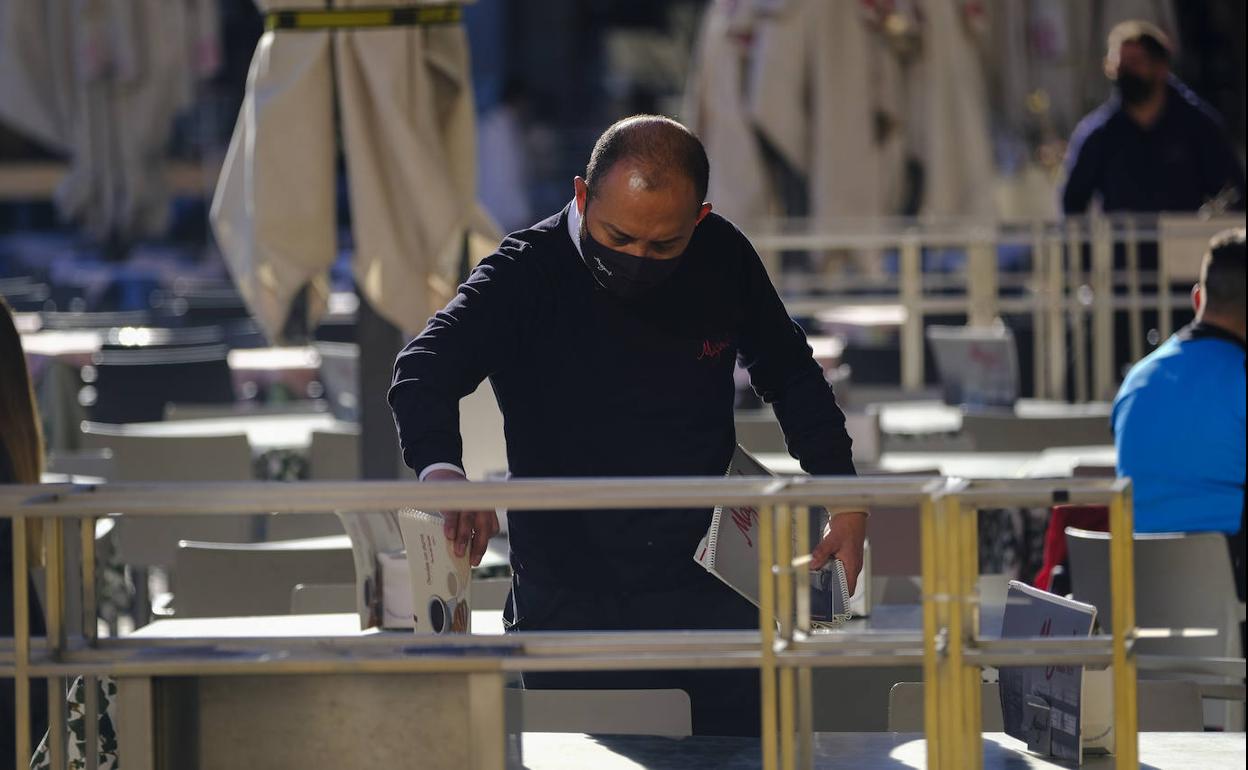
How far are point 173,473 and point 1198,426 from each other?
2.95 meters

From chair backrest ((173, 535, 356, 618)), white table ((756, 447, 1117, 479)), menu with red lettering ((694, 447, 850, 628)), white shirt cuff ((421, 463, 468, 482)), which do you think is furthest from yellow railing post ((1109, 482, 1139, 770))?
white table ((756, 447, 1117, 479))

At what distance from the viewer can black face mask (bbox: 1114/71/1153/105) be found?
862 centimetres

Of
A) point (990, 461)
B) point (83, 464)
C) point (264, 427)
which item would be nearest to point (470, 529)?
point (990, 461)

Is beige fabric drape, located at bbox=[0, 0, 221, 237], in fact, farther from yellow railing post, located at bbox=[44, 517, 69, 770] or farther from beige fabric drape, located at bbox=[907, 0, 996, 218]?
yellow railing post, located at bbox=[44, 517, 69, 770]

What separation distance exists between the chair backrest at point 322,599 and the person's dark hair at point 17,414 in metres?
0.62

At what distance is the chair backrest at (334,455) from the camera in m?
6.27

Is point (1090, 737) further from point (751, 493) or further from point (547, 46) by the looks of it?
point (547, 46)

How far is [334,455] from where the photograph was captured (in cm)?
634

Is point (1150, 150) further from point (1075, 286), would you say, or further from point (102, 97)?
point (102, 97)

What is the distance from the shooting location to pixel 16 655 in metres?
2.19

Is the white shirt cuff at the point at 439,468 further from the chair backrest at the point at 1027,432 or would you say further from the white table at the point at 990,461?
the chair backrest at the point at 1027,432

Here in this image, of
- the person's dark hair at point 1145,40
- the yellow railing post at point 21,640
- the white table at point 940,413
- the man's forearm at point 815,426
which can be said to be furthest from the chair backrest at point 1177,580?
the person's dark hair at point 1145,40

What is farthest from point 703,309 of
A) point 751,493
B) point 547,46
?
point 547,46

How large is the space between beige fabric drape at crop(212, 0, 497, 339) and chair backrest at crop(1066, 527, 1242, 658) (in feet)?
6.61
